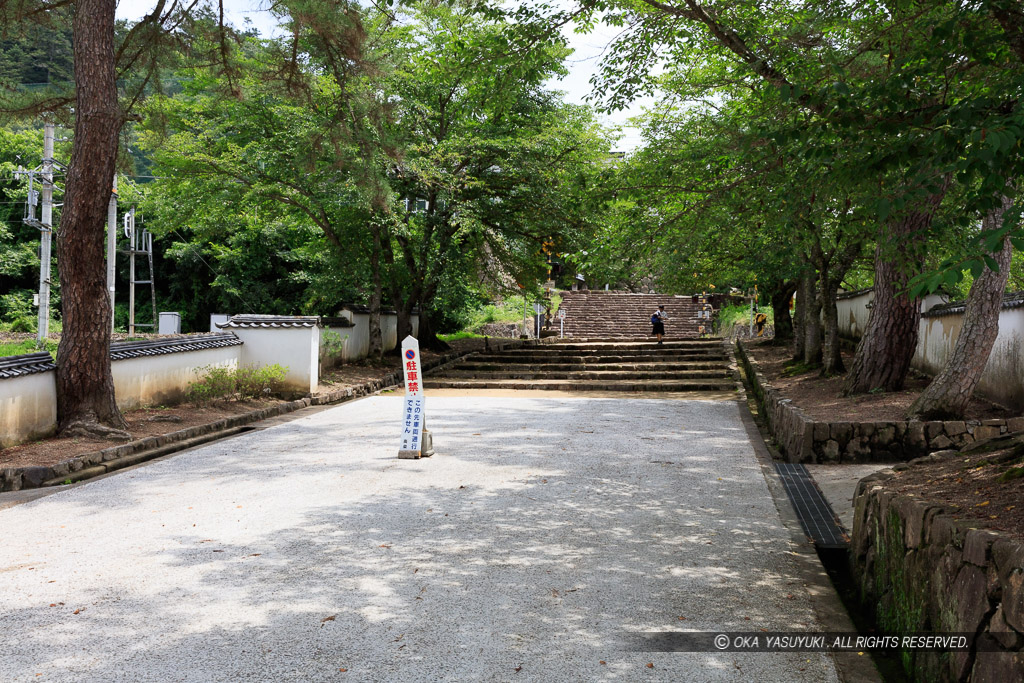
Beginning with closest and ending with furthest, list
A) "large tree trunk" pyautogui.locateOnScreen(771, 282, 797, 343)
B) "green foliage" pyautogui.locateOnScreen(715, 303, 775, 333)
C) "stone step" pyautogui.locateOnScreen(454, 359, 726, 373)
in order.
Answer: "stone step" pyautogui.locateOnScreen(454, 359, 726, 373)
"large tree trunk" pyautogui.locateOnScreen(771, 282, 797, 343)
"green foliage" pyautogui.locateOnScreen(715, 303, 775, 333)

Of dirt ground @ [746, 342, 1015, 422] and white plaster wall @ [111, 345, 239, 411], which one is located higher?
white plaster wall @ [111, 345, 239, 411]

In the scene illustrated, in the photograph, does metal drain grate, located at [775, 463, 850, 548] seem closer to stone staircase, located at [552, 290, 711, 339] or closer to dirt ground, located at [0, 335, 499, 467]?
dirt ground, located at [0, 335, 499, 467]

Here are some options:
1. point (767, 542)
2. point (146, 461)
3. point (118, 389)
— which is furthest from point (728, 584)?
point (118, 389)

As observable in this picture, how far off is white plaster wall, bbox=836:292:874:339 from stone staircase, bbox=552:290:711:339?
11376 mm

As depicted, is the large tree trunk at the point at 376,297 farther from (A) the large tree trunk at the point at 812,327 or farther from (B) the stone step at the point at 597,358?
(A) the large tree trunk at the point at 812,327

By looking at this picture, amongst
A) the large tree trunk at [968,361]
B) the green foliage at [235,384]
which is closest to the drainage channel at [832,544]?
the large tree trunk at [968,361]

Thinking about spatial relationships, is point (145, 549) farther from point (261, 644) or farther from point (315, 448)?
point (315, 448)

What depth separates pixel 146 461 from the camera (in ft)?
29.4

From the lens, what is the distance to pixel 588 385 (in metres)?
18.3

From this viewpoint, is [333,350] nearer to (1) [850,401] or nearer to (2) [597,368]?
(2) [597,368]

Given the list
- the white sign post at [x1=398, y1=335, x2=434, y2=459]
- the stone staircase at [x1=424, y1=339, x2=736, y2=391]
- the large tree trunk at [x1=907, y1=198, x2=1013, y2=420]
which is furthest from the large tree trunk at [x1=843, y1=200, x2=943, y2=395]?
the white sign post at [x1=398, y1=335, x2=434, y2=459]

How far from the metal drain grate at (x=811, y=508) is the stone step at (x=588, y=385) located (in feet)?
30.2

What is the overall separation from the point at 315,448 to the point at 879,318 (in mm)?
8028

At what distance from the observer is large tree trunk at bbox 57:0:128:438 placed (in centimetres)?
927
